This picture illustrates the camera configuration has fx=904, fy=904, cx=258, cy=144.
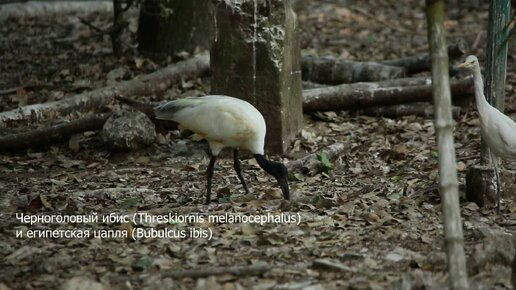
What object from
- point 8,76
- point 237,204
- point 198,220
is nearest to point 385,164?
point 237,204

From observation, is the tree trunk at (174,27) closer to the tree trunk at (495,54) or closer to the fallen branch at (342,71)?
the fallen branch at (342,71)

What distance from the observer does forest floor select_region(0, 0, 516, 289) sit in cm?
538

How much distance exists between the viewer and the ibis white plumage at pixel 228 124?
7102mm

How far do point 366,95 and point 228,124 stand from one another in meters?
3.07

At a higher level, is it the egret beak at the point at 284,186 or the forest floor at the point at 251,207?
the egret beak at the point at 284,186

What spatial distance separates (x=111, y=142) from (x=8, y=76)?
3.63 meters

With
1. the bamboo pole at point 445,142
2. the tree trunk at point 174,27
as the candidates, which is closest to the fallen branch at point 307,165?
the bamboo pole at point 445,142

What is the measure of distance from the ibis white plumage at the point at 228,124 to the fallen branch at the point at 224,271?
1.67 meters

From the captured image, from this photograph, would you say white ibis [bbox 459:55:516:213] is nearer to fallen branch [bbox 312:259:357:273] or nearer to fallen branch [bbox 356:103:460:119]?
fallen branch [bbox 312:259:357:273]

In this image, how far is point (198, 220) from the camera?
6.38 m

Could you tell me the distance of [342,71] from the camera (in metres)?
10.9

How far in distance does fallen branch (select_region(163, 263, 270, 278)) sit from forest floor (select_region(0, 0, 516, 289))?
3 cm

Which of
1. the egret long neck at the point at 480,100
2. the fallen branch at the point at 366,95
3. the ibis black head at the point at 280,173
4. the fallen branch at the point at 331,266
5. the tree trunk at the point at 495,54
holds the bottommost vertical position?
the fallen branch at the point at 331,266

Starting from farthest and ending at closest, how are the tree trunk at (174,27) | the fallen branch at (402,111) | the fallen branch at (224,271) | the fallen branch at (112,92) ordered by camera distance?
the tree trunk at (174,27) → the fallen branch at (402,111) → the fallen branch at (112,92) → the fallen branch at (224,271)
